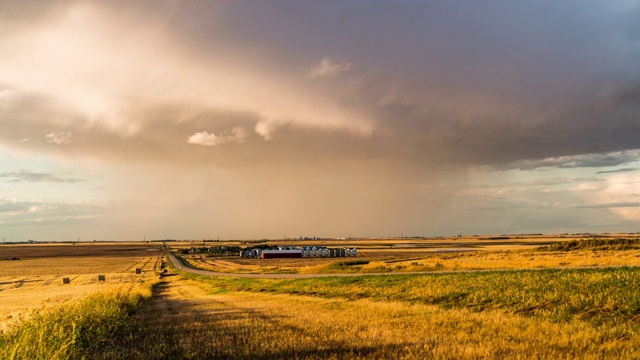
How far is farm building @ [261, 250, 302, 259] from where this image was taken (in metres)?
142

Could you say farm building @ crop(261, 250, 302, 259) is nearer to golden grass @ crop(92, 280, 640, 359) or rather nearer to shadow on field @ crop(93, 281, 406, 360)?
golden grass @ crop(92, 280, 640, 359)

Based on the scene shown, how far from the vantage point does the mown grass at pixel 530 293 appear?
18.4 m

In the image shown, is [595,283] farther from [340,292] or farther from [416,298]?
[340,292]

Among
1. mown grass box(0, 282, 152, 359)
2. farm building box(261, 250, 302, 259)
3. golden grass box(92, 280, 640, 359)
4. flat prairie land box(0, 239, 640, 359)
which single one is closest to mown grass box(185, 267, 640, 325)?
flat prairie land box(0, 239, 640, 359)

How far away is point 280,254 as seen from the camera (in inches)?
5679

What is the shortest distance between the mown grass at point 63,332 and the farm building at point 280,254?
120267 mm

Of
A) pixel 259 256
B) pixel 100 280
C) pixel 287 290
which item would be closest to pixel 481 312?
pixel 287 290

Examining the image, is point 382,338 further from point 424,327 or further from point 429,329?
point 424,327

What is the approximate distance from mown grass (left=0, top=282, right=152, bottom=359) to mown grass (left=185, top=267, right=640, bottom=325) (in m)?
16.7

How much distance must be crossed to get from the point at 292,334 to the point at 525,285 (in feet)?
53.1

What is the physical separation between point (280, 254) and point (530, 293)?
409 ft

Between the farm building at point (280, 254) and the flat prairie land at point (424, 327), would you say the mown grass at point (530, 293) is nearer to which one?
the flat prairie land at point (424, 327)

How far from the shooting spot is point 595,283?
76.1ft

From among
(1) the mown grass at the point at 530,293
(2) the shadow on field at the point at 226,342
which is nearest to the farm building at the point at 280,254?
(1) the mown grass at the point at 530,293
